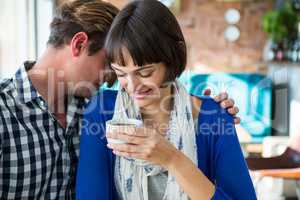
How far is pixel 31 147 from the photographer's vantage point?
4.26ft

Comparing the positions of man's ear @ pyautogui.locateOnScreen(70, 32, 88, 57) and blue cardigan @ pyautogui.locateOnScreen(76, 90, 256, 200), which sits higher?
man's ear @ pyautogui.locateOnScreen(70, 32, 88, 57)

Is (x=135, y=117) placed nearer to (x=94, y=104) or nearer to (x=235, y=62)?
(x=94, y=104)

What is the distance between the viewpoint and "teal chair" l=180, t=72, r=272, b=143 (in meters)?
5.23

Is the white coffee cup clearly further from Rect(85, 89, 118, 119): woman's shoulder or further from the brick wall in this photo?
the brick wall

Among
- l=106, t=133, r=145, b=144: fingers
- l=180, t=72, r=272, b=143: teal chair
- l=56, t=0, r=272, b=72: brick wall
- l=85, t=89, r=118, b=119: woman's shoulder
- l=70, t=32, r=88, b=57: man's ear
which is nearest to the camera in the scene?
l=106, t=133, r=145, b=144: fingers

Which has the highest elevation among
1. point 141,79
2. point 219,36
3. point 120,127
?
point 219,36

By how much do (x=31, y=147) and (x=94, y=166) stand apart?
0.25 meters

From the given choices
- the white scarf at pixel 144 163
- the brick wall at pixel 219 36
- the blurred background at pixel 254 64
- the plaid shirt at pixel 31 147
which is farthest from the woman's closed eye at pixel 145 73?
the brick wall at pixel 219 36

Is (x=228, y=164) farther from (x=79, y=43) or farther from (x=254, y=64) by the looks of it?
(x=254, y=64)

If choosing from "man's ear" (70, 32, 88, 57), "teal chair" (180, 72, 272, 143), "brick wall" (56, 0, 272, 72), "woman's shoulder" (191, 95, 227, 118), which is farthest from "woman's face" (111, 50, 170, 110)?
"brick wall" (56, 0, 272, 72)

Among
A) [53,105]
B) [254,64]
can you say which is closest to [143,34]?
[53,105]

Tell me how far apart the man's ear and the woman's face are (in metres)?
0.22

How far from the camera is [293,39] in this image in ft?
15.5

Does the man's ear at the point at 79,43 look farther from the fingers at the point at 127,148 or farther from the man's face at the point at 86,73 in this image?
the fingers at the point at 127,148
